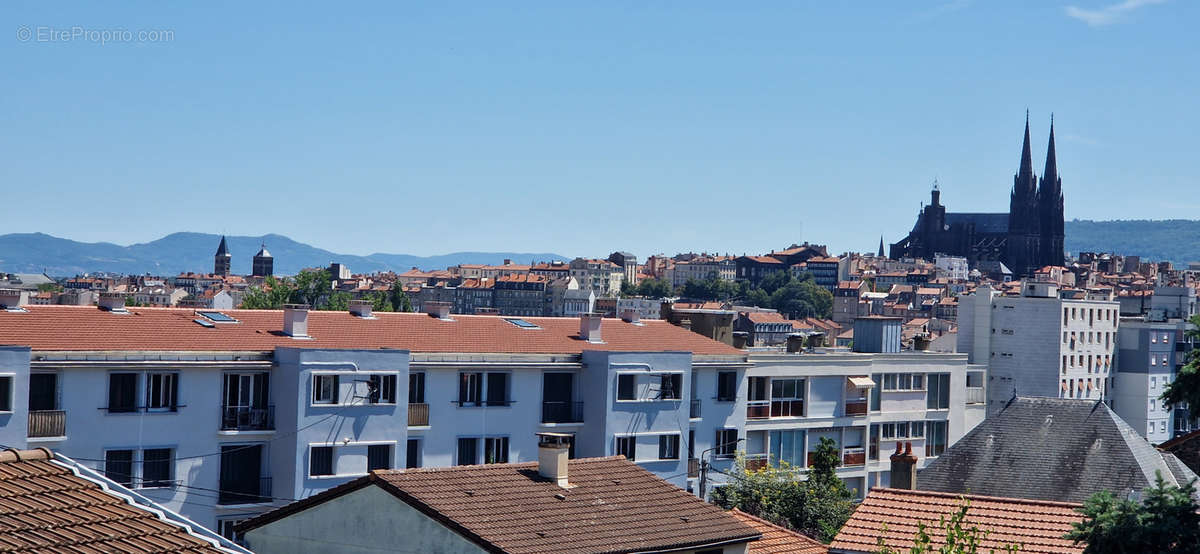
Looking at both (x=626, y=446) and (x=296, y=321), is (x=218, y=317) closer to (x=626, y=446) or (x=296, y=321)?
(x=296, y=321)

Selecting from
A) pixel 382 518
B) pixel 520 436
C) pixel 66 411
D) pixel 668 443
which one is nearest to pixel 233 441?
pixel 66 411

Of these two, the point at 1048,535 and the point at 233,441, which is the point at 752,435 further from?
the point at 1048,535

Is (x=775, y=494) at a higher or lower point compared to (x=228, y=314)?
lower

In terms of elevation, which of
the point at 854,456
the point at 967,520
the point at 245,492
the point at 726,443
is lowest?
the point at 854,456

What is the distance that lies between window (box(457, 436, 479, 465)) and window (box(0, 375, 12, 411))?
39.6 feet

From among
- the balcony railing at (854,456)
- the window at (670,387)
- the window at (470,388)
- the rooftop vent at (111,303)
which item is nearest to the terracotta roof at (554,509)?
the window at (470,388)

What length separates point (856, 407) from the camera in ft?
176

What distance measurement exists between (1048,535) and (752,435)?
30501mm

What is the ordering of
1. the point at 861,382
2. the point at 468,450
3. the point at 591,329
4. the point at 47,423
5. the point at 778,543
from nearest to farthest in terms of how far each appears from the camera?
the point at 778,543 < the point at 47,423 < the point at 468,450 < the point at 591,329 < the point at 861,382

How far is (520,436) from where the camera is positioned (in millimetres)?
40375

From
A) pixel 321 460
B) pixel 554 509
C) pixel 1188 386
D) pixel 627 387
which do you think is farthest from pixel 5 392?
pixel 1188 386

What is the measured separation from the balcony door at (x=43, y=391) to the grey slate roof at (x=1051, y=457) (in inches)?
734

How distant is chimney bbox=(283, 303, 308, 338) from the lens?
124ft

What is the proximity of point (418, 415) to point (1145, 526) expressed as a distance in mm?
23909
